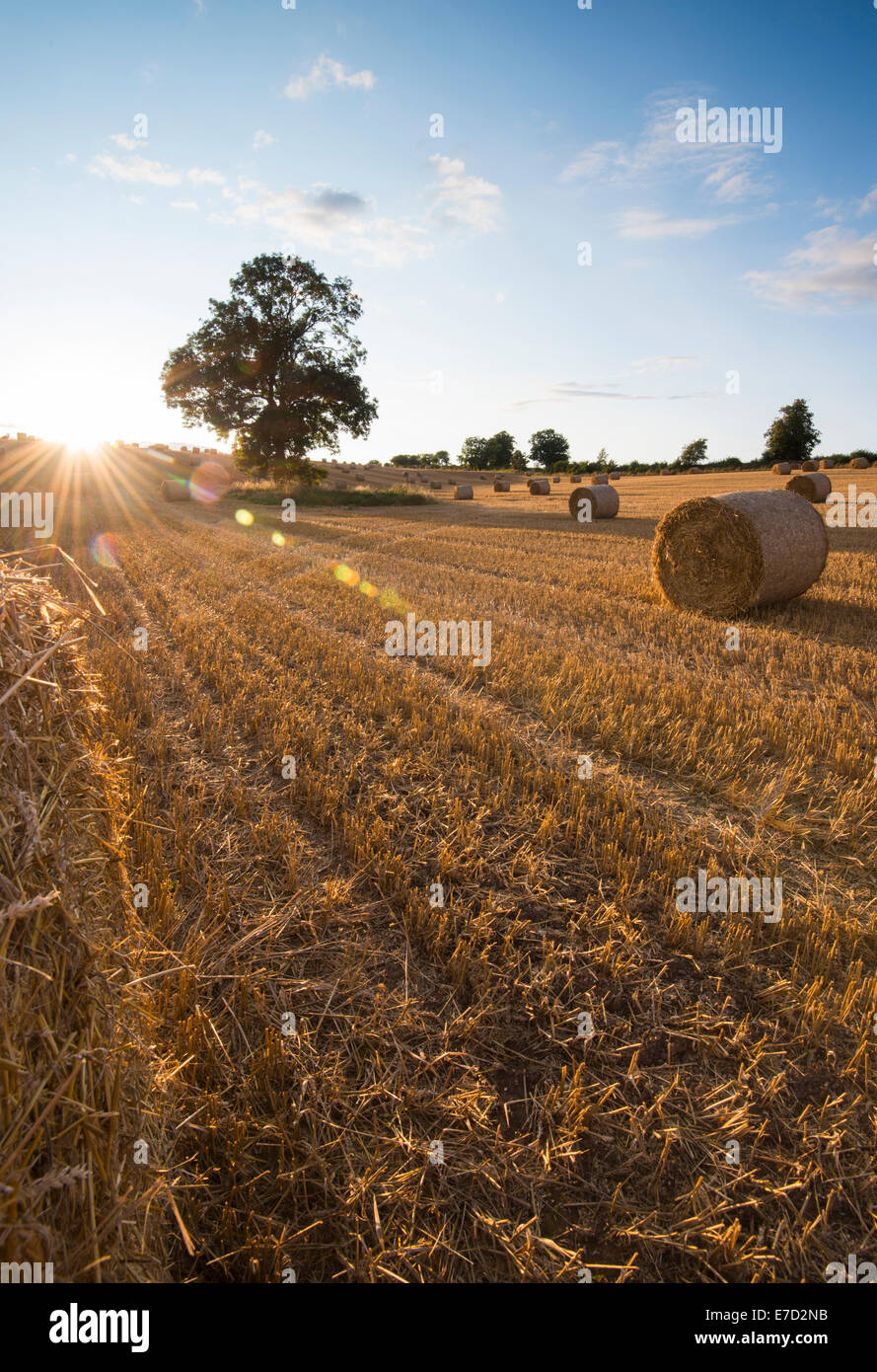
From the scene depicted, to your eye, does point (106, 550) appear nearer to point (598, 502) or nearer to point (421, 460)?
point (598, 502)

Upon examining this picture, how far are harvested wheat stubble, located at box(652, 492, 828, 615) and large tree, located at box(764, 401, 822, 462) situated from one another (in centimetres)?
6894

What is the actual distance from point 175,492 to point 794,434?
208 ft

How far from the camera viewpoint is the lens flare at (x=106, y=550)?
14.5m

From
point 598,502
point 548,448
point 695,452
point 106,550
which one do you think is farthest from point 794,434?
point 106,550

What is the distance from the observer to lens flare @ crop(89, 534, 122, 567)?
571 inches

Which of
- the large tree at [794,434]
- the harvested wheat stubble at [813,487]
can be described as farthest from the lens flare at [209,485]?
the large tree at [794,434]

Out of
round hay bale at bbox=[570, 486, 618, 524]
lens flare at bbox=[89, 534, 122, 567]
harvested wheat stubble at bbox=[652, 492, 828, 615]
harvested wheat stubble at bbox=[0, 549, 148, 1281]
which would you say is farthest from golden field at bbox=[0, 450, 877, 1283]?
round hay bale at bbox=[570, 486, 618, 524]

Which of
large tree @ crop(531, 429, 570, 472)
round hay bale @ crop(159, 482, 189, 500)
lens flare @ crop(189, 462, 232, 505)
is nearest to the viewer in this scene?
round hay bale @ crop(159, 482, 189, 500)

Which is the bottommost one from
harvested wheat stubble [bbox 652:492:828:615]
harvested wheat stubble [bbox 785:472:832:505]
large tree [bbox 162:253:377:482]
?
harvested wheat stubble [bbox 652:492:828:615]

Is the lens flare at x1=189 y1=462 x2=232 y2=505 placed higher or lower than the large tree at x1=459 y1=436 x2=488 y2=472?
lower

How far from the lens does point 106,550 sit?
16.3 meters

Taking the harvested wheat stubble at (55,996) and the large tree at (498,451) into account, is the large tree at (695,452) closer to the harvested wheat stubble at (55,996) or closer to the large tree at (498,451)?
the large tree at (498,451)

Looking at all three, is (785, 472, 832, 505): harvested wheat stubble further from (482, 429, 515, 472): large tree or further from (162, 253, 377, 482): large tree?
(482, 429, 515, 472): large tree
